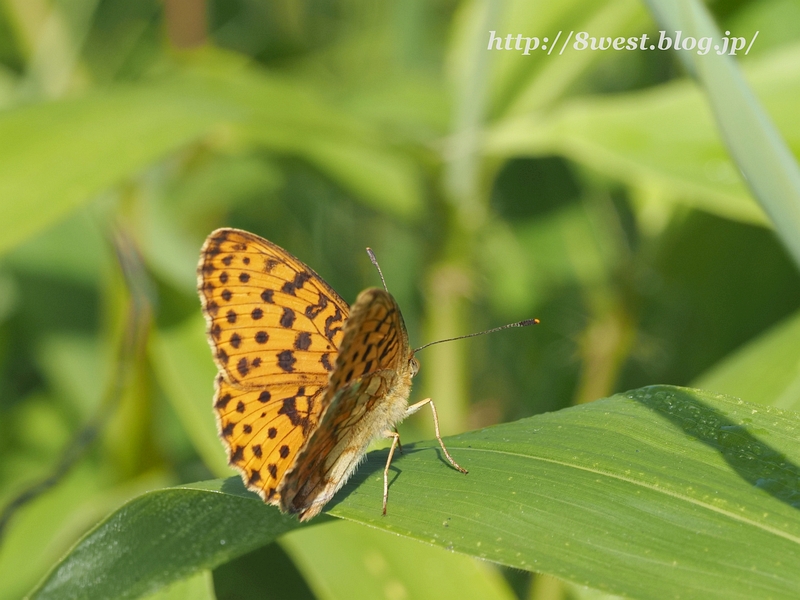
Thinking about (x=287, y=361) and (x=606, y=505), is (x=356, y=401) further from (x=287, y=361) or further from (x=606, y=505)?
(x=606, y=505)

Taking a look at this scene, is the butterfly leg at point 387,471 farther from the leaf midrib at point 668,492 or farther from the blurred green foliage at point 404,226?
the blurred green foliage at point 404,226

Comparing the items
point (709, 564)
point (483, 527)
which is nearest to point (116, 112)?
point (483, 527)

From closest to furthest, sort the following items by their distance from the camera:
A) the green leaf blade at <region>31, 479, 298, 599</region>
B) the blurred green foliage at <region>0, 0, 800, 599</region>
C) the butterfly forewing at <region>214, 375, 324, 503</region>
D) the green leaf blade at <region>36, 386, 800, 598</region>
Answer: the green leaf blade at <region>36, 386, 800, 598</region> → the green leaf blade at <region>31, 479, 298, 599</region> → the butterfly forewing at <region>214, 375, 324, 503</region> → the blurred green foliage at <region>0, 0, 800, 599</region>

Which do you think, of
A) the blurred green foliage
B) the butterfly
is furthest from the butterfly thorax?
the blurred green foliage

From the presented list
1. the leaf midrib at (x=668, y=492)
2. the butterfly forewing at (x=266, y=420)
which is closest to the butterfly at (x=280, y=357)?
the butterfly forewing at (x=266, y=420)

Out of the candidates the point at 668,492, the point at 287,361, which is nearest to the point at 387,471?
the point at 287,361

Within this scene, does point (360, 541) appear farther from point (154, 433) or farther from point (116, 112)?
point (116, 112)

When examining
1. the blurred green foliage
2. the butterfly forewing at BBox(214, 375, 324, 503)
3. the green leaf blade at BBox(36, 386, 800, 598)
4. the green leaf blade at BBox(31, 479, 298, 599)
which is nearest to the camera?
the green leaf blade at BBox(36, 386, 800, 598)

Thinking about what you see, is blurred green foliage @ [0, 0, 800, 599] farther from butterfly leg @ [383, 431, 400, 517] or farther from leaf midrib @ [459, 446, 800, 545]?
leaf midrib @ [459, 446, 800, 545]

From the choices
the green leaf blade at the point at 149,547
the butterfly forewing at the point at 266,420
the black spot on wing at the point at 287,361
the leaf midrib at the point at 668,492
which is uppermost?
the black spot on wing at the point at 287,361
